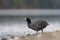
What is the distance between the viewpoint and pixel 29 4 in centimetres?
960

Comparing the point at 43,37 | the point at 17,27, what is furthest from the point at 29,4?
the point at 43,37

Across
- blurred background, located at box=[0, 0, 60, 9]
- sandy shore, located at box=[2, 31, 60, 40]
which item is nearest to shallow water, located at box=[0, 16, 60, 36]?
blurred background, located at box=[0, 0, 60, 9]

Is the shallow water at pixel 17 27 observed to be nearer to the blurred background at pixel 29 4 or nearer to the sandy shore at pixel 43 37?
the blurred background at pixel 29 4

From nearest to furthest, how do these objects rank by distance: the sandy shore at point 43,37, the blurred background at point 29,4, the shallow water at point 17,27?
1. the sandy shore at point 43,37
2. the shallow water at point 17,27
3. the blurred background at point 29,4

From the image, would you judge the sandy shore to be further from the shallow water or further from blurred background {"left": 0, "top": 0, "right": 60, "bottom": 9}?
blurred background {"left": 0, "top": 0, "right": 60, "bottom": 9}

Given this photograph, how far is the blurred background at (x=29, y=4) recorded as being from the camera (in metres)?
9.49

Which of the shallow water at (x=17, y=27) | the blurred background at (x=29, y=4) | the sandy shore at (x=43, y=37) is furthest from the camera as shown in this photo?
the blurred background at (x=29, y=4)

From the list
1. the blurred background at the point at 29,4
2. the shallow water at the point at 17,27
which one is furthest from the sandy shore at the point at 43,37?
the blurred background at the point at 29,4

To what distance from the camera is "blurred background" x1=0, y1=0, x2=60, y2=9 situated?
9486mm

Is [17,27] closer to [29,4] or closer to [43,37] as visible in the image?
[43,37]

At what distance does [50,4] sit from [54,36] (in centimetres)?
505

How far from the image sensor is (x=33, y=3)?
31.6 feet

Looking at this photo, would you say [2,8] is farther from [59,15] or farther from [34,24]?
[34,24]

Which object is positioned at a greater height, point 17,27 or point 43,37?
point 17,27
